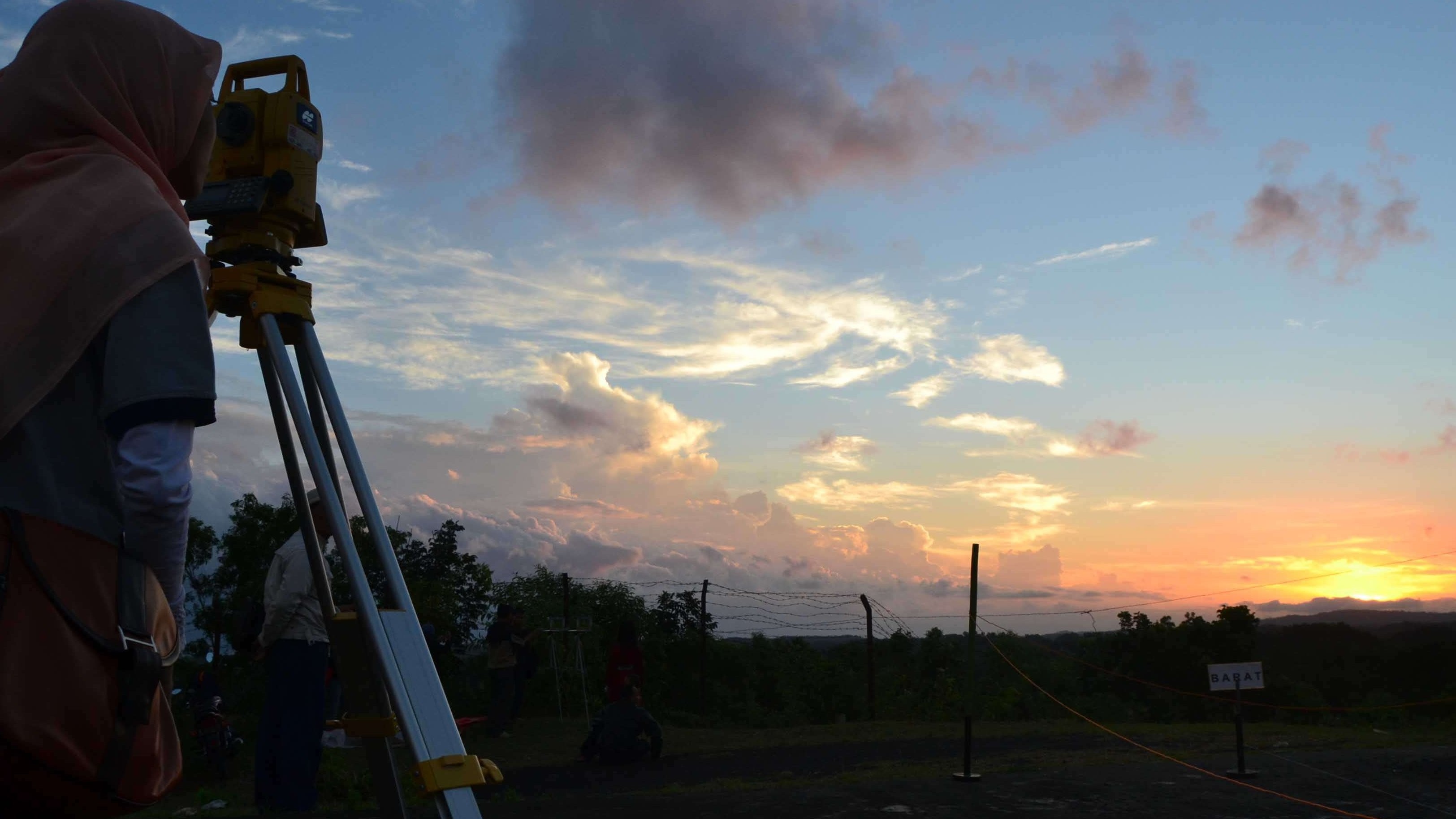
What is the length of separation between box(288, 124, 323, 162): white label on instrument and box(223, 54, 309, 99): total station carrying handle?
0.47 feet

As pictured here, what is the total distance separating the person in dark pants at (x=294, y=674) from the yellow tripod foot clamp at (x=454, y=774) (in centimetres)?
428

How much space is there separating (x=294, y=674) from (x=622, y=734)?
5065 millimetres

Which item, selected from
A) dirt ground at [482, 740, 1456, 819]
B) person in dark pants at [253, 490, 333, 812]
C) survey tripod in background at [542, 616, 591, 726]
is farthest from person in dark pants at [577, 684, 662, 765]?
person in dark pants at [253, 490, 333, 812]

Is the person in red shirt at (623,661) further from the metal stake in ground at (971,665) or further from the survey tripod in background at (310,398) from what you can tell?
the survey tripod in background at (310,398)

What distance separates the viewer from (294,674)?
591 cm

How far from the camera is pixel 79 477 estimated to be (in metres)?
1.67

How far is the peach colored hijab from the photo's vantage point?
1.66 meters

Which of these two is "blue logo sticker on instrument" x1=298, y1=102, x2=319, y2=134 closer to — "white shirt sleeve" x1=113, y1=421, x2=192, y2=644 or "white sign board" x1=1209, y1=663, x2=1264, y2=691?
"white shirt sleeve" x1=113, y1=421, x2=192, y2=644

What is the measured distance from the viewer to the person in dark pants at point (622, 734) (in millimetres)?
10430

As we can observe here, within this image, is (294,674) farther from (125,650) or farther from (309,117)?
(125,650)

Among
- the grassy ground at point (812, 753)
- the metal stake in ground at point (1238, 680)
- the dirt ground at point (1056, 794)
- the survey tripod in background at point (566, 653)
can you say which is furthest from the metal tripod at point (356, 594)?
the survey tripod in background at point (566, 653)

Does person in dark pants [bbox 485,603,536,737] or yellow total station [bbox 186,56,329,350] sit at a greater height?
yellow total station [bbox 186,56,329,350]

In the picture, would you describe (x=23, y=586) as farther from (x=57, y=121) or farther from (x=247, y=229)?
(x=247, y=229)

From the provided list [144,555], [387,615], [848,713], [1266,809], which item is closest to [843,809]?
[1266,809]
